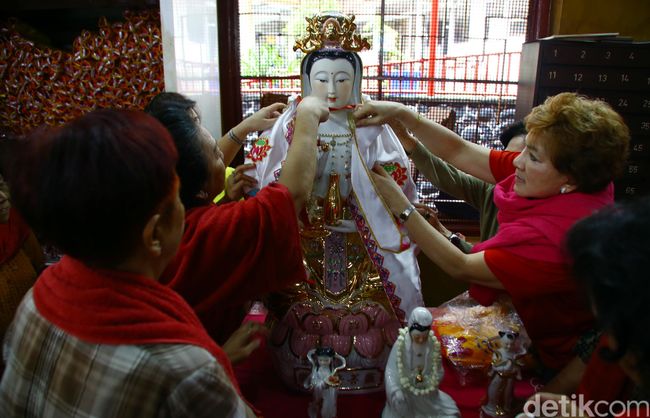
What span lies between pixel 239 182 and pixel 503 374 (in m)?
1.04

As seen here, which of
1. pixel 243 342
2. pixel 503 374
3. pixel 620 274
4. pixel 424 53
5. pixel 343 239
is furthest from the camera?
pixel 424 53

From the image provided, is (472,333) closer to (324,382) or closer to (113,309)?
(324,382)

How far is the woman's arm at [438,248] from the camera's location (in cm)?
150

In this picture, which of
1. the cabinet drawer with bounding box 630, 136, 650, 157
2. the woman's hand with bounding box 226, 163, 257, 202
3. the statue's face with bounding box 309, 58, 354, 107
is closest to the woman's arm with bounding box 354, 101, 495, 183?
the statue's face with bounding box 309, 58, 354, 107

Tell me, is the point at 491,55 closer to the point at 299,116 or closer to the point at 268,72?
the point at 268,72

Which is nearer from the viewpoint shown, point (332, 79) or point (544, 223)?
point (544, 223)

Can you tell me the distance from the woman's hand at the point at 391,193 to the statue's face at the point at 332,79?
305 millimetres

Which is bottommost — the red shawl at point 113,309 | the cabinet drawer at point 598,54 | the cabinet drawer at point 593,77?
the red shawl at point 113,309

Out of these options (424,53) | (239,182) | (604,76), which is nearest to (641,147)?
(604,76)

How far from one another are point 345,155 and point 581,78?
180cm

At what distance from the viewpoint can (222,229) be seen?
46.2 inches

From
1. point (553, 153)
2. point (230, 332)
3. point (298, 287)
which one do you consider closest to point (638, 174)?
point (553, 153)

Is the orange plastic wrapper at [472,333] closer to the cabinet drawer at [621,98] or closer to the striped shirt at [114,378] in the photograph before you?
the striped shirt at [114,378]

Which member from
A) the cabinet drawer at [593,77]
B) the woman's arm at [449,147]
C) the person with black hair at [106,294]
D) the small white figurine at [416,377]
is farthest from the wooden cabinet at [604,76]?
the person with black hair at [106,294]
